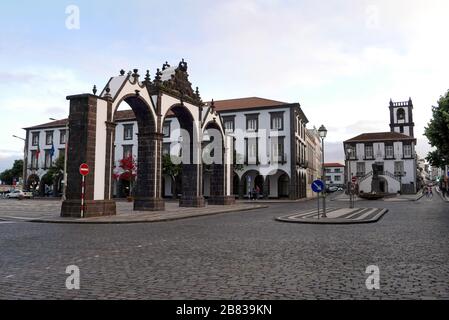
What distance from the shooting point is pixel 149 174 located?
23.3 metres

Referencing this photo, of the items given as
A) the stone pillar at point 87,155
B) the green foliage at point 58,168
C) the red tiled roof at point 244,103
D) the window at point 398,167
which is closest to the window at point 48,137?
the green foliage at point 58,168

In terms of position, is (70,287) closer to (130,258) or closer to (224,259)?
(130,258)

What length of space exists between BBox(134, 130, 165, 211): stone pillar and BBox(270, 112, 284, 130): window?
2596cm

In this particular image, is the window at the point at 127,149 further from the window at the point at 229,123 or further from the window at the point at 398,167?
the window at the point at 398,167

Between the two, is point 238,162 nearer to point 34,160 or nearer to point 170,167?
point 170,167

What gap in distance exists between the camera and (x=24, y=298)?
4832mm

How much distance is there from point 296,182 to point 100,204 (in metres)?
31.2

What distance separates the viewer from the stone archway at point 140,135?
18500 mm

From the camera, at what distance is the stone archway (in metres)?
18.5

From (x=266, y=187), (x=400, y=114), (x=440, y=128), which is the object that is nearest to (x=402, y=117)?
(x=400, y=114)

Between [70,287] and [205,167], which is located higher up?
[205,167]

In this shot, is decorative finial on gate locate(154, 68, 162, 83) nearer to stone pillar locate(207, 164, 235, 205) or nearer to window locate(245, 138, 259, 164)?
stone pillar locate(207, 164, 235, 205)

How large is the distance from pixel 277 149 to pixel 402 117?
44.0 m
